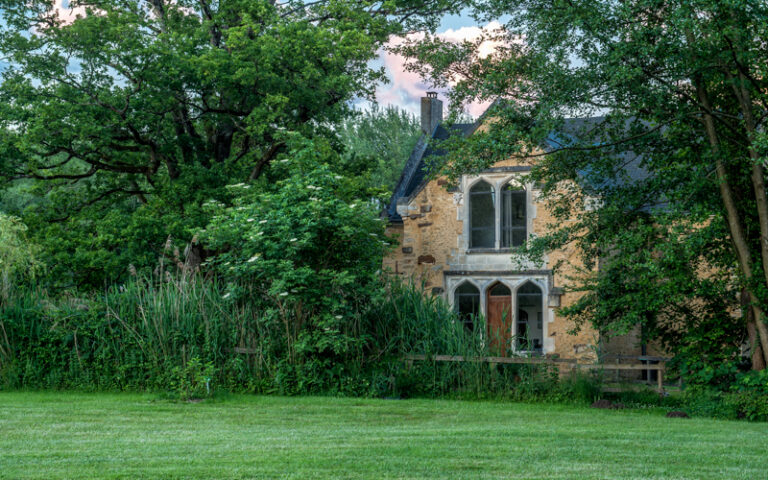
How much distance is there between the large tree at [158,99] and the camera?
1973 centimetres

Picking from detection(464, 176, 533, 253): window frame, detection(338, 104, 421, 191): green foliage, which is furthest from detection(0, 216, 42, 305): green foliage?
detection(338, 104, 421, 191): green foliage

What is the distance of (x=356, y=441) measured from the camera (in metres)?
8.45

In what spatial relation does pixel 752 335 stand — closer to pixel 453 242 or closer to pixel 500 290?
pixel 500 290

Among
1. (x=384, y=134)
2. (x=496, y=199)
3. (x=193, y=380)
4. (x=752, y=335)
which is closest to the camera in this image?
(x=752, y=335)

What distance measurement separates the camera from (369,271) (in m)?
14.5

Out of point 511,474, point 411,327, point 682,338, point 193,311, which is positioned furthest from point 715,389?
point 193,311

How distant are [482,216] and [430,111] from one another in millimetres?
5436

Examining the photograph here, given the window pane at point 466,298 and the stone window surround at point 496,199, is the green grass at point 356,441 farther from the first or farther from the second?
the stone window surround at point 496,199

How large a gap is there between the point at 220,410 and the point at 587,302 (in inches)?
254

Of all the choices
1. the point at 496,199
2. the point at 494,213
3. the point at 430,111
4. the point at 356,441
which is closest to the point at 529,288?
the point at 494,213

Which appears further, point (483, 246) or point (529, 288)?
point (483, 246)

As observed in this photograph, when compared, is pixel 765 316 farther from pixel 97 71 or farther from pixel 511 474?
pixel 97 71

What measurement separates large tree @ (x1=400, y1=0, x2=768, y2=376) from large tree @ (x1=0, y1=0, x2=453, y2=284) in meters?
7.16

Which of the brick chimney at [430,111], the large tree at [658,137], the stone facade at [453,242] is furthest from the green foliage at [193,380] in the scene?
the brick chimney at [430,111]
